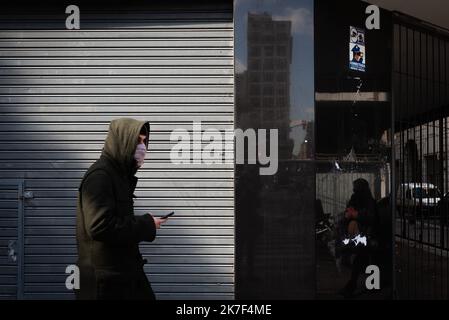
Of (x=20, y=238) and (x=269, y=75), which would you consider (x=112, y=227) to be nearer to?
(x=269, y=75)

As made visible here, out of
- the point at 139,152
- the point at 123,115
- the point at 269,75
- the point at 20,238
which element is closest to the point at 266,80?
the point at 269,75

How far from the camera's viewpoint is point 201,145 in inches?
218

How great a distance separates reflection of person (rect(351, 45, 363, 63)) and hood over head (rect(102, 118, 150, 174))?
335 centimetres

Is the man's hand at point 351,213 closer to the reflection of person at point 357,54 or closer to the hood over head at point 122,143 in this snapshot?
the reflection of person at point 357,54

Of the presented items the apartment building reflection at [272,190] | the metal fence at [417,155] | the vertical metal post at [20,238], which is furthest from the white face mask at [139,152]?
the metal fence at [417,155]

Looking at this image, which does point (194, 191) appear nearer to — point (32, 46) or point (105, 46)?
point (105, 46)

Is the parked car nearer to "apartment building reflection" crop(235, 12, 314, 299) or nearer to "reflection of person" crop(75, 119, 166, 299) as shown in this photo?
"apartment building reflection" crop(235, 12, 314, 299)

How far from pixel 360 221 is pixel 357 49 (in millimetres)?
1941

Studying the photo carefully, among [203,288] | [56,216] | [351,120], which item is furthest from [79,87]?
[351,120]

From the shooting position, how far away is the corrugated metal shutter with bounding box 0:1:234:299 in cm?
557

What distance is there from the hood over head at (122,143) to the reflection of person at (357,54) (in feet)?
11.0

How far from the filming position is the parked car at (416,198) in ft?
21.5

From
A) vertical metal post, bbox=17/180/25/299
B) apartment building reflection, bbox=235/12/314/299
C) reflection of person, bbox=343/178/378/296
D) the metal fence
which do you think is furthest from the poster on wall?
vertical metal post, bbox=17/180/25/299

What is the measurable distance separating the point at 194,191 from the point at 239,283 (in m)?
1.12
